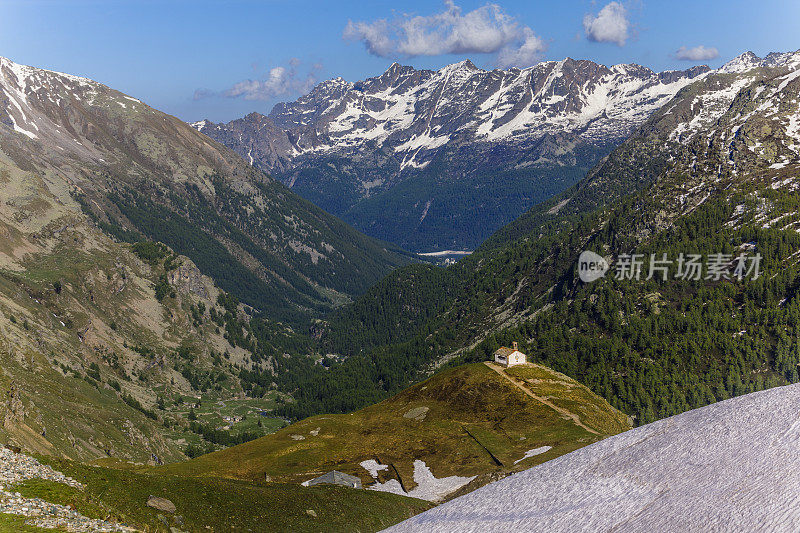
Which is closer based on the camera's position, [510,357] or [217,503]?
[217,503]

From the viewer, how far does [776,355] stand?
192 metres

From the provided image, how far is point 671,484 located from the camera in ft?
82.1

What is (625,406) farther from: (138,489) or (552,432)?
(138,489)

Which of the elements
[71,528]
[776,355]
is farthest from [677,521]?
[776,355]

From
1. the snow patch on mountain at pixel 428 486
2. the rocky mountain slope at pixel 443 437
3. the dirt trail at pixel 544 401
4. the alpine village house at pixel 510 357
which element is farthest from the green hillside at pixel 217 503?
the alpine village house at pixel 510 357

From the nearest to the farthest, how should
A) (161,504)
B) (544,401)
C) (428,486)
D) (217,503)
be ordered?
(161,504)
(217,503)
(428,486)
(544,401)

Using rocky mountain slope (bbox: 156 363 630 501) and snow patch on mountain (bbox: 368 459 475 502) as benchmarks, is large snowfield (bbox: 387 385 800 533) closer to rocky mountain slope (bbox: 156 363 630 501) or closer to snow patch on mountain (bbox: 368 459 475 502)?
rocky mountain slope (bbox: 156 363 630 501)

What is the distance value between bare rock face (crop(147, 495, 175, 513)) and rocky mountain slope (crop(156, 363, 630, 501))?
37.3 meters

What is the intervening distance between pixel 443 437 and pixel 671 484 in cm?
9146

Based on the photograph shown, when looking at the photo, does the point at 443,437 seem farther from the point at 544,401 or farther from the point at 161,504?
the point at 161,504

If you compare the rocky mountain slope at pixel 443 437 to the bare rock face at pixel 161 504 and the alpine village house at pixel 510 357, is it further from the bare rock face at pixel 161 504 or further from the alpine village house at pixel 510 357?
the bare rock face at pixel 161 504

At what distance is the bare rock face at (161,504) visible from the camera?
56.5 metres

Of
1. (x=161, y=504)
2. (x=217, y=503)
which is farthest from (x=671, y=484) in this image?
(x=217, y=503)

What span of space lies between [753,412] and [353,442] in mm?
97251
